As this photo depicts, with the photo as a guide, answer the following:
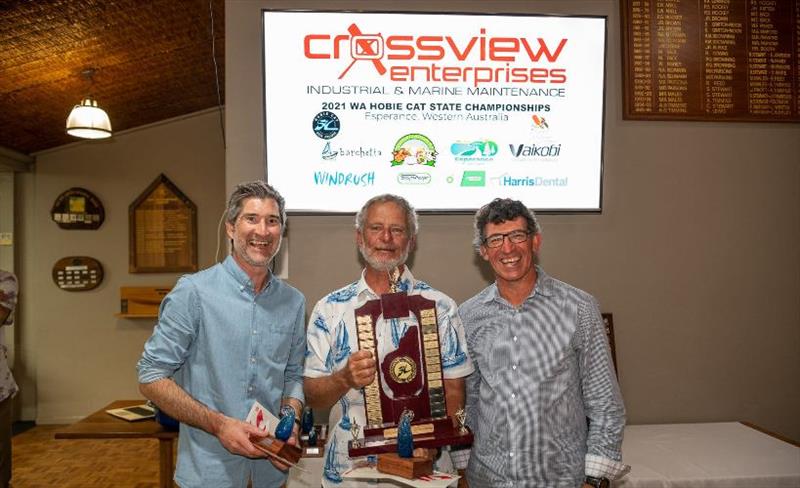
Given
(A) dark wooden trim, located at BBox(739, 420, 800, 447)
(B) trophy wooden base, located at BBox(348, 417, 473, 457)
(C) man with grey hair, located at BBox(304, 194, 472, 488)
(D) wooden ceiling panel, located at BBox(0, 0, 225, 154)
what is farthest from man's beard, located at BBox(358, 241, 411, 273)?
(D) wooden ceiling panel, located at BBox(0, 0, 225, 154)

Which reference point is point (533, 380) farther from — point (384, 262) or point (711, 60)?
point (711, 60)

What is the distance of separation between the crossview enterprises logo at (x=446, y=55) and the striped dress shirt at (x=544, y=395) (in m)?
1.22

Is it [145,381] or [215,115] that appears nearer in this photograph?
[145,381]

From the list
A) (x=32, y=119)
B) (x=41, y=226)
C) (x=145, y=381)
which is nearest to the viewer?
(x=145, y=381)

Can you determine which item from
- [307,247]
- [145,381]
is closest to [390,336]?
[145,381]

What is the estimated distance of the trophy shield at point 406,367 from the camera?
67.7 inches

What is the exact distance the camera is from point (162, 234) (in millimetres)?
6305

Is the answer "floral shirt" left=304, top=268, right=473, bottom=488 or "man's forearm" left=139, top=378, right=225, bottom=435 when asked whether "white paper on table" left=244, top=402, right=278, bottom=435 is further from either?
"floral shirt" left=304, top=268, right=473, bottom=488

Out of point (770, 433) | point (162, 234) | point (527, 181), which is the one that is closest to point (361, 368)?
point (527, 181)

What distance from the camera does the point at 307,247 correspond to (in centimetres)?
275

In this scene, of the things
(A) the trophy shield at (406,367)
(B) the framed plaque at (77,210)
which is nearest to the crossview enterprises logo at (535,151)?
(A) the trophy shield at (406,367)

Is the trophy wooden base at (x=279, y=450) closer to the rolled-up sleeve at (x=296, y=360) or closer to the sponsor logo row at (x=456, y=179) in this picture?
the rolled-up sleeve at (x=296, y=360)

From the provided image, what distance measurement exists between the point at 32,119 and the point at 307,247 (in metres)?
3.85

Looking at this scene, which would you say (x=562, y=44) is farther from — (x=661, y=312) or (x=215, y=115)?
(x=215, y=115)
